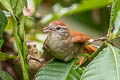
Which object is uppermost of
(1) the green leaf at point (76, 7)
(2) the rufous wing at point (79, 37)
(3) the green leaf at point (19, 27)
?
(3) the green leaf at point (19, 27)

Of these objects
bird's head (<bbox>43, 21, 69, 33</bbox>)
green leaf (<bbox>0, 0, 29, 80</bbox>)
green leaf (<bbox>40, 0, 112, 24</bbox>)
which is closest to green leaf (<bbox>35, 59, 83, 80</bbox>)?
green leaf (<bbox>0, 0, 29, 80</bbox>)

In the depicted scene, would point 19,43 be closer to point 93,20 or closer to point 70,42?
point 70,42

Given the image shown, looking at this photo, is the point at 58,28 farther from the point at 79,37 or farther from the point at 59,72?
the point at 59,72

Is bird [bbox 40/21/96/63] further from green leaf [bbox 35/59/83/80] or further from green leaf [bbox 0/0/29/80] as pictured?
green leaf [bbox 0/0/29/80]

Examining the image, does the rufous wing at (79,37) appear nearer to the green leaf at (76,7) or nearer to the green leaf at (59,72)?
the green leaf at (59,72)

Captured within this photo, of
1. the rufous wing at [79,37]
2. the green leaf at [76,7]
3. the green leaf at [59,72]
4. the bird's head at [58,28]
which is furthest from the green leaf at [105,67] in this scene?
the green leaf at [76,7]

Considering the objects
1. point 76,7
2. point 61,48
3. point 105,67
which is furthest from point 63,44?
point 76,7
